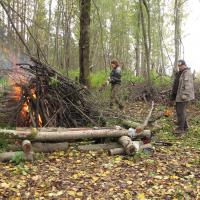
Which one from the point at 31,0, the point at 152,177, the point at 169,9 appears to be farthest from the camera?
the point at 169,9

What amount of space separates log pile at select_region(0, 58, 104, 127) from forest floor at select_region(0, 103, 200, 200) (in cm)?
126

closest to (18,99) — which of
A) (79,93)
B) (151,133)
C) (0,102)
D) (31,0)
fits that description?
(0,102)

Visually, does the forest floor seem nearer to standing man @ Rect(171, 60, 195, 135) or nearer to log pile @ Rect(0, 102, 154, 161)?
log pile @ Rect(0, 102, 154, 161)

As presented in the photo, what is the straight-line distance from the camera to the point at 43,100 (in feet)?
27.8

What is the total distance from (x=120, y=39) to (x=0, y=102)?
3083 cm

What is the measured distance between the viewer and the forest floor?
5.73m

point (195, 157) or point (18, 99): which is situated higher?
point (18, 99)

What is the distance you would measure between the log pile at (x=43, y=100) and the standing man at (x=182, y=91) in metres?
2.29

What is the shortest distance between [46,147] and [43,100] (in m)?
1.44

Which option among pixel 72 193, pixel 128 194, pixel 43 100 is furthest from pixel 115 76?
pixel 72 193

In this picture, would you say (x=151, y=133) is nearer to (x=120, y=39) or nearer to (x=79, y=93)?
(x=79, y=93)

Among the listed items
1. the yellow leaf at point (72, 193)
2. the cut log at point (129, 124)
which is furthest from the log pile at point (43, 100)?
the yellow leaf at point (72, 193)

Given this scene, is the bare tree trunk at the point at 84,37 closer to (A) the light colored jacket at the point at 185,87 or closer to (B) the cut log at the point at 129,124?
(B) the cut log at the point at 129,124

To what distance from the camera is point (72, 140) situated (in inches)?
304
